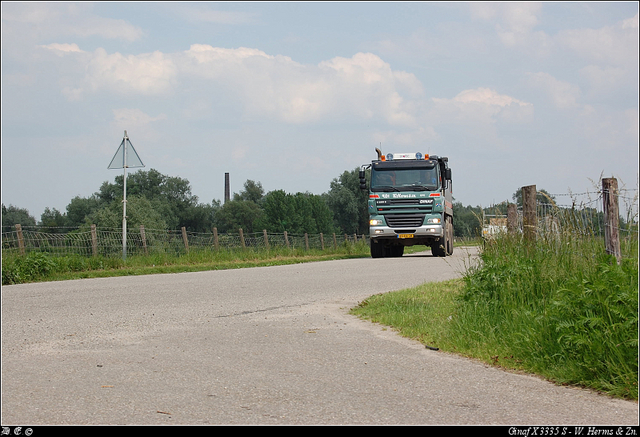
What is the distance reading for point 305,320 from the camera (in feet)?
27.5

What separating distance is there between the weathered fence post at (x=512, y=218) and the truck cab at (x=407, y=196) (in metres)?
12.7

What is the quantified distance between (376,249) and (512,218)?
15567mm

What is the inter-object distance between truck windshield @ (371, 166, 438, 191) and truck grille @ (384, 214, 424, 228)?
975 mm

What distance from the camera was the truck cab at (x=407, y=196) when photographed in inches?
907

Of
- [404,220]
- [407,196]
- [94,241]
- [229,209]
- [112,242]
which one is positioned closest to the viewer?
[94,241]

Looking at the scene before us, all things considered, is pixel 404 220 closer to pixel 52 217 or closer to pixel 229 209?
pixel 229 209

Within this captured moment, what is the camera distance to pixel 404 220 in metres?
23.2

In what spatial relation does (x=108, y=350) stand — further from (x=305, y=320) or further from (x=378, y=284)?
(x=378, y=284)

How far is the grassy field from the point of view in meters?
4.93

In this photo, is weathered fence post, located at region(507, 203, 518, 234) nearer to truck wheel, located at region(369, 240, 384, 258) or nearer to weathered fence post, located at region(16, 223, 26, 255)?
weathered fence post, located at region(16, 223, 26, 255)

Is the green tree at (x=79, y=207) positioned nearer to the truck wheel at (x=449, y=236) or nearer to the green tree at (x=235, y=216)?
the green tree at (x=235, y=216)

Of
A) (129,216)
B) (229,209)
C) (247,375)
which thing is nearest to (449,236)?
(247,375)

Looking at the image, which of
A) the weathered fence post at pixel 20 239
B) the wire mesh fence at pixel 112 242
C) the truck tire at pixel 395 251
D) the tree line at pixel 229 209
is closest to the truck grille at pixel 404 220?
the truck tire at pixel 395 251

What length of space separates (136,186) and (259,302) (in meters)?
103
